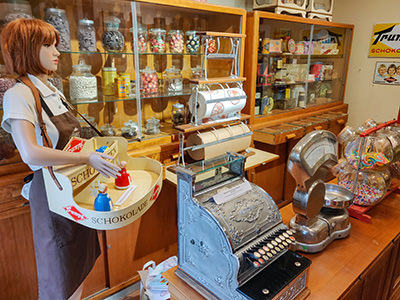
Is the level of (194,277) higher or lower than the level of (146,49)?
lower

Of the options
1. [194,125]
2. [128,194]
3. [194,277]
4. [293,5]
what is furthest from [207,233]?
[293,5]

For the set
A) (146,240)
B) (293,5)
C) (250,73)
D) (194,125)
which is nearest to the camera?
(194,125)

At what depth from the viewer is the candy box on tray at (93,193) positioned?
3.63 feet

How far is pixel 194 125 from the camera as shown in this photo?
6.59 feet

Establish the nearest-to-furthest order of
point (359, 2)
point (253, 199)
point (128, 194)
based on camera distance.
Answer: point (253, 199) < point (128, 194) < point (359, 2)

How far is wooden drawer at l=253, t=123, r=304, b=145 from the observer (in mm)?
2617

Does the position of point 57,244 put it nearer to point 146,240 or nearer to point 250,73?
point 146,240

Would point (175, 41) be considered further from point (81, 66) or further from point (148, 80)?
point (81, 66)

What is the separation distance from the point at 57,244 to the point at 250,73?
190 cm

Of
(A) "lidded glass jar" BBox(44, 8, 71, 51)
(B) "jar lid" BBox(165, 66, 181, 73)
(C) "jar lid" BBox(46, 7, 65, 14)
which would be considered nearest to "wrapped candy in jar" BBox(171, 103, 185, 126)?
(B) "jar lid" BBox(165, 66, 181, 73)

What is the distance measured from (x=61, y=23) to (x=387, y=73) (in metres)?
3.38

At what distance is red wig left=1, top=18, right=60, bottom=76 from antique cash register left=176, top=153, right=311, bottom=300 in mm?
741

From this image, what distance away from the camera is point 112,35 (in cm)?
185

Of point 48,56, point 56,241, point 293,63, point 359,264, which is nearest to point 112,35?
point 48,56
